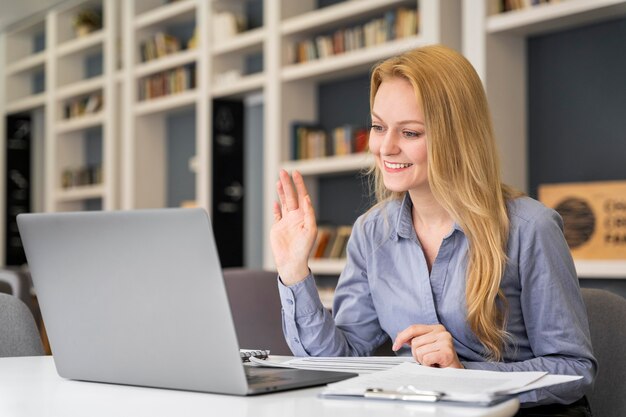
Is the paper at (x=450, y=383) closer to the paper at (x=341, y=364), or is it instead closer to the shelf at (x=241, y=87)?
the paper at (x=341, y=364)

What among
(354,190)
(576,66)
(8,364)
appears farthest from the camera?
(354,190)

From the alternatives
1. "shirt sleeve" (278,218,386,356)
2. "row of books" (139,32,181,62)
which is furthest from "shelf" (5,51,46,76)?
"shirt sleeve" (278,218,386,356)

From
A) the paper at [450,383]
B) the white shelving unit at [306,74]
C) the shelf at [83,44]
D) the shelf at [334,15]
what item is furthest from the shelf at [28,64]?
the paper at [450,383]

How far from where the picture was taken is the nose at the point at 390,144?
1.85 m

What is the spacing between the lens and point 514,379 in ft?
4.13

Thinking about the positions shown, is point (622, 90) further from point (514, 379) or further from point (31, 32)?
point (31, 32)

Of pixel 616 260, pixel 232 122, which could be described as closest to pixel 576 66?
pixel 616 260

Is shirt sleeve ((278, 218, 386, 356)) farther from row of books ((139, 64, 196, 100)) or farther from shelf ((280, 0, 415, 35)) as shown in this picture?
row of books ((139, 64, 196, 100))

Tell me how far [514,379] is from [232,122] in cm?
539

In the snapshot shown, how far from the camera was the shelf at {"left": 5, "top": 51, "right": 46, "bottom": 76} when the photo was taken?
28.2 feet

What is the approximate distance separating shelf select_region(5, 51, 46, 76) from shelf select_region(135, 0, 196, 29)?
1.69 m

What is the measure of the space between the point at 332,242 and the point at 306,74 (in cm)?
101

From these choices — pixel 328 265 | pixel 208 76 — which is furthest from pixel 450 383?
pixel 208 76

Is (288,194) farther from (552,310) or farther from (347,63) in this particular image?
(347,63)
